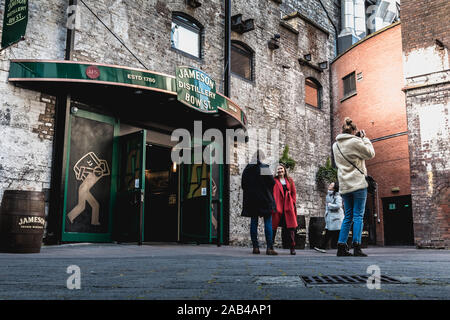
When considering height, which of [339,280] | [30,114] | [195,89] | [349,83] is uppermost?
[349,83]

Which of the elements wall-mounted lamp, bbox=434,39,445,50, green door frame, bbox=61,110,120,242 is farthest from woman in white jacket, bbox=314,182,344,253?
wall-mounted lamp, bbox=434,39,445,50

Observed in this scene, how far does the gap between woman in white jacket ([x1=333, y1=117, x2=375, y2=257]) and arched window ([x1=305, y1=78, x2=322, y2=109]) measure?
34.4ft

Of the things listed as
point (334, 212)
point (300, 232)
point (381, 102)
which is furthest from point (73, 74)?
point (381, 102)

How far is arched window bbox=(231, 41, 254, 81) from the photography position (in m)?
14.3

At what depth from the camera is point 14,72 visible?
8.88 metres

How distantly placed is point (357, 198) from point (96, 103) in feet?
20.4

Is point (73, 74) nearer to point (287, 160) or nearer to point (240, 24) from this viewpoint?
point (240, 24)

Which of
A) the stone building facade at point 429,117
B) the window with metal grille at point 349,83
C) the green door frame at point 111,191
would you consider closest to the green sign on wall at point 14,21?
the green door frame at point 111,191

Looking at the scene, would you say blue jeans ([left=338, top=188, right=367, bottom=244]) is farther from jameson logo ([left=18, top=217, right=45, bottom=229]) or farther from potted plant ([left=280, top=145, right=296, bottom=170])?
potted plant ([left=280, top=145, right=296, bottom=170])

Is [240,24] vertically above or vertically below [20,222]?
above

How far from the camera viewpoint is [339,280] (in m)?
3.21

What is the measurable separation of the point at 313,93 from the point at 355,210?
38.1 feet

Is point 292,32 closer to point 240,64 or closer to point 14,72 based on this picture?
point 240,64
